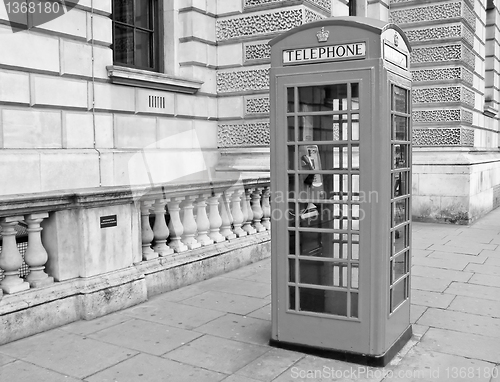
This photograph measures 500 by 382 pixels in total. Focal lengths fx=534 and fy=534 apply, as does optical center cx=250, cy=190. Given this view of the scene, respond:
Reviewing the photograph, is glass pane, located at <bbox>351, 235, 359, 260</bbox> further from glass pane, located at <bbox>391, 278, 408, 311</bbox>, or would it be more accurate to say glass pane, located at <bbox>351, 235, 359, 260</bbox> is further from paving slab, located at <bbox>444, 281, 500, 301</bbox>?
paving slab, located at <bbox>444, 281, 500, 301</bbox>

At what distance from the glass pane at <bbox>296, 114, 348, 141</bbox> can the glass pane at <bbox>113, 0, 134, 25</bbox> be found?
6.40 metres

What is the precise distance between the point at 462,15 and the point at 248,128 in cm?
518

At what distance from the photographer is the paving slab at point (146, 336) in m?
4.09

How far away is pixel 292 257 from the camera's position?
3867 millimetres

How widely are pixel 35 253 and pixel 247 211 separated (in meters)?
3.28

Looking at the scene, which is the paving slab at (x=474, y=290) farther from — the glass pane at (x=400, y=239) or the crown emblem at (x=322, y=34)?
the crown emblem at (x=322, y=34)

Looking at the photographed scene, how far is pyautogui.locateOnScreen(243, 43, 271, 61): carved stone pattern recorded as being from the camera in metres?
9.82

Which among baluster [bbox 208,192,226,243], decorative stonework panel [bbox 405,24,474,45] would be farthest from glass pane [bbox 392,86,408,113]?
decorative stonework panel [bbox 405,24,474,45]

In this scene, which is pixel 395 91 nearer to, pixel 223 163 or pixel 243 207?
pixel 243 207

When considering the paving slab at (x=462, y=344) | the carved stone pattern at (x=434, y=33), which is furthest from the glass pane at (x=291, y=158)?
the carved stone pattern at (x=434, y=33)

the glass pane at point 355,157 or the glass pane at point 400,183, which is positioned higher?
the glass pane at point 355,157

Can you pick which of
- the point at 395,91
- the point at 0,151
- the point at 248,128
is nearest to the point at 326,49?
the point at 395,91

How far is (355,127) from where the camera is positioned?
3.62 m

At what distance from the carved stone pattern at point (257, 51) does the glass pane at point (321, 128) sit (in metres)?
6.31
